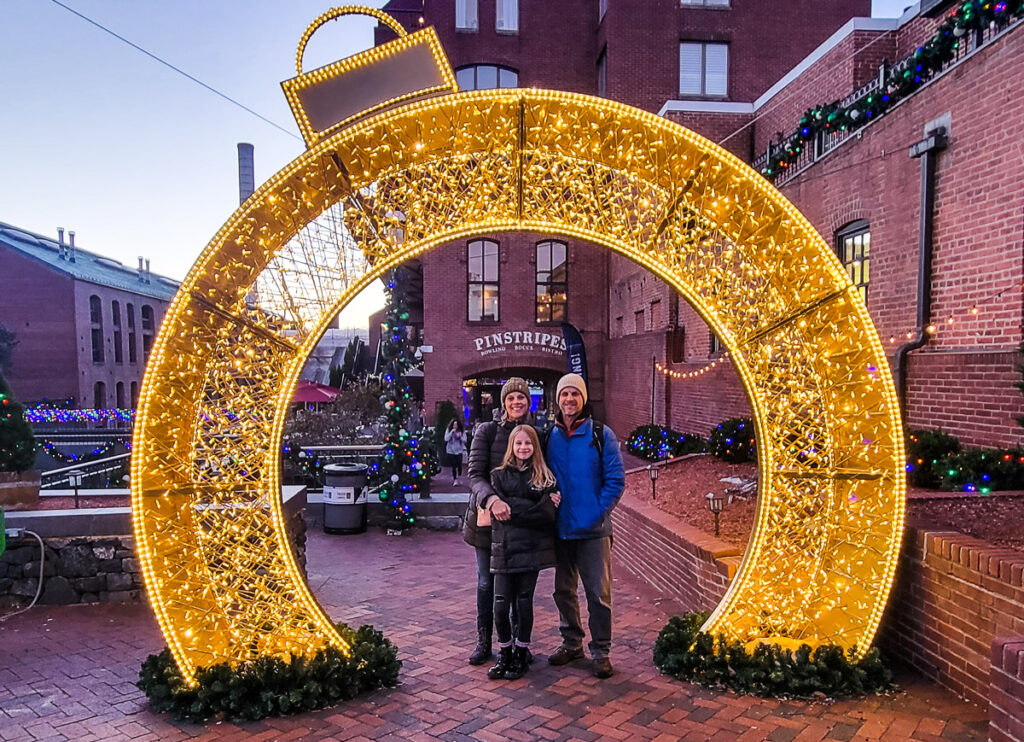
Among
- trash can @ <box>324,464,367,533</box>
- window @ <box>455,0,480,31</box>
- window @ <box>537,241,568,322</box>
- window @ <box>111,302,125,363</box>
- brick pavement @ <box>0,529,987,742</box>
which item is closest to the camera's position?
brick pavement @ <box>0,529,987,742</box>

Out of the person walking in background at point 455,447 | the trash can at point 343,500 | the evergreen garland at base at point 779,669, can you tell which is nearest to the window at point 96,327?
the person walking in background at point 455,447

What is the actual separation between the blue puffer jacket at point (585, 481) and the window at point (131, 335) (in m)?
40.6

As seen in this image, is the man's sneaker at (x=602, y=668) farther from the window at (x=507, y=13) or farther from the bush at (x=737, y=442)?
the window at (x=507, y=13)

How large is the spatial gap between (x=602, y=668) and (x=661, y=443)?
28.9 feet

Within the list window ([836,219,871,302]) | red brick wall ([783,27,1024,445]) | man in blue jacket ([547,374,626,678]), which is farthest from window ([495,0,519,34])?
man in blue jacket ([547,374,626,678])

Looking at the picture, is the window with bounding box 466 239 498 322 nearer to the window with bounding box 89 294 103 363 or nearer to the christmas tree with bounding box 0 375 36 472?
the christmas tree with bounding box 0 375 36 472

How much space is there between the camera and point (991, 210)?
6223 mm

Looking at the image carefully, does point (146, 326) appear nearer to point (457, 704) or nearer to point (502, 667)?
point (502, 667)

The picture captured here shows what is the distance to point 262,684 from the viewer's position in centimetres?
356

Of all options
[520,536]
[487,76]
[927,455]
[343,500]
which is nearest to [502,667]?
[520,536]

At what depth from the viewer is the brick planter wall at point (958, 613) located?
287 cm

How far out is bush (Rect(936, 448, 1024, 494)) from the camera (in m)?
5.42

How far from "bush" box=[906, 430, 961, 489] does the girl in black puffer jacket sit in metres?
3.87

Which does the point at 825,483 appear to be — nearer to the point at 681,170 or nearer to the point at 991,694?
the point at 991,694
